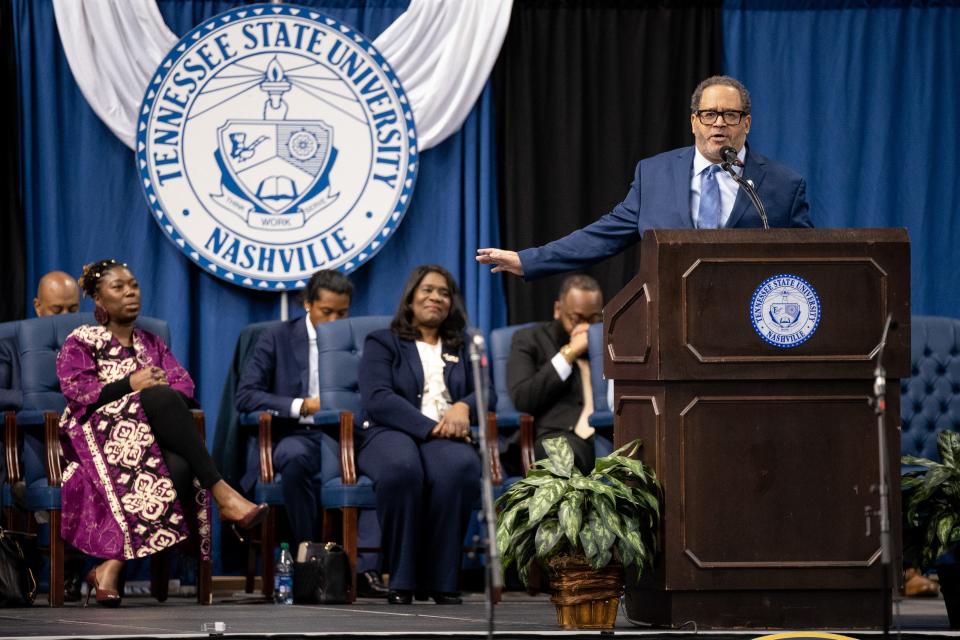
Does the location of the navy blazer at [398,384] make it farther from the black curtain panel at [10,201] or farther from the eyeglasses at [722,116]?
the eyeglasses at [722,116]

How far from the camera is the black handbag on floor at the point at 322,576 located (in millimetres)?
5867

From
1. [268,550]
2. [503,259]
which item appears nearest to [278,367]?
[268,550]

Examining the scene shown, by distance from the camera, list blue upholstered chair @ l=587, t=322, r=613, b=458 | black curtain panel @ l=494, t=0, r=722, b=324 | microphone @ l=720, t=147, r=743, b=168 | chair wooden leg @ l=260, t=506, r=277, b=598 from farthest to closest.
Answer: black curtain panel @ l=494, t=0, r=722, b=324 < blue upholstered chair @ l=587, t=322, r=613, b=458 < chair wooden leg @ l=260, t=506, r=277, b=598 < microphone @ l=720, t=147, r=743, b=168

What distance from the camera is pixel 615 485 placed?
3.94m

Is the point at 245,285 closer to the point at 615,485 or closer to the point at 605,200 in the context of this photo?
the point at 605,200

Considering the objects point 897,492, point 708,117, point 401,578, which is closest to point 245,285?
point 401,578

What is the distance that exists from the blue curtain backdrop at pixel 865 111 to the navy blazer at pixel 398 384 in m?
2.39

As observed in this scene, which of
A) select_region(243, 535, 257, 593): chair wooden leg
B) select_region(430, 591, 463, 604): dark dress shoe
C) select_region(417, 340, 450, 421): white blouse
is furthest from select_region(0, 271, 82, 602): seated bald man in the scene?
select_region(417, 340, 450, 421): white blouse

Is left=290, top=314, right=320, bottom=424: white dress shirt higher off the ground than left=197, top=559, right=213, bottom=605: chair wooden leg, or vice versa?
left=290, top=314, right=320, bottom=424: white dress shirt

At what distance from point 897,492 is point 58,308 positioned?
4203 millimetres

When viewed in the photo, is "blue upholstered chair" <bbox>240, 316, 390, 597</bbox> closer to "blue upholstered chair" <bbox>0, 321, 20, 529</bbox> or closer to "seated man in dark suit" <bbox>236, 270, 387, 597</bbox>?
"seated man in dark suit" <bbox>236, 270, 387, 597</bbox>

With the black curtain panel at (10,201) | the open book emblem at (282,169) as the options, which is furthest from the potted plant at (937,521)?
the black curtain panel at (10,201)

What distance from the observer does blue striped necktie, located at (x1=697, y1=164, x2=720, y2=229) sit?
165 inches

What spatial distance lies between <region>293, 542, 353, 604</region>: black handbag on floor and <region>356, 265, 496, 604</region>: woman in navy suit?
0.18 metres
